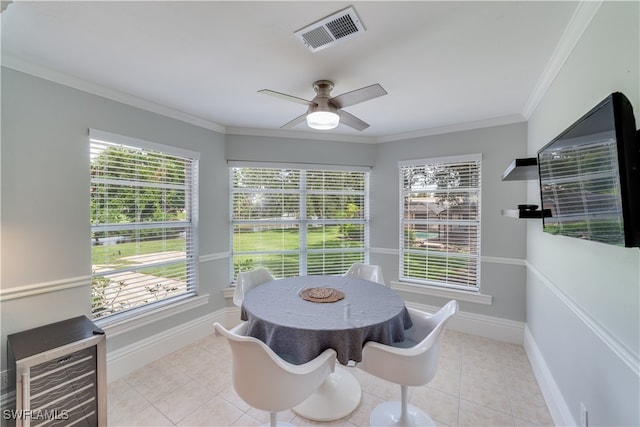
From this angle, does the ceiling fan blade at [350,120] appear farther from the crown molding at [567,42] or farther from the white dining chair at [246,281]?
the white dining chair at [246,281]

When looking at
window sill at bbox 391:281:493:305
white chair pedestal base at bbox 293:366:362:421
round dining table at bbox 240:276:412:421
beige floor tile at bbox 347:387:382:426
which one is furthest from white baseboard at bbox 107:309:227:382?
window sill at bbox 391:281:493:305

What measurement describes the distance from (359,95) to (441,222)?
2.35 m

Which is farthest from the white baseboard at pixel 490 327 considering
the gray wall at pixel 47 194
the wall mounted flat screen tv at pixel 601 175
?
the gray wall at pixel 47 194

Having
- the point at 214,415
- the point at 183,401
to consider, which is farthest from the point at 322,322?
the point at 183,401

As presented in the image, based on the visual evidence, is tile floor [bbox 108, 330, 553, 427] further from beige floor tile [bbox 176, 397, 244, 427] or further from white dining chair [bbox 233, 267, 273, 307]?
white dining chair [bbox 233, 267, 273, 307]

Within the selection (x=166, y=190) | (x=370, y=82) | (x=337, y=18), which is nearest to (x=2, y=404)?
(x=166, y=190)

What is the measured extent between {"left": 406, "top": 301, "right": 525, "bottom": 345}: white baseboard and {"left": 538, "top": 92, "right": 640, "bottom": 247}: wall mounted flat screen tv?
2.21m

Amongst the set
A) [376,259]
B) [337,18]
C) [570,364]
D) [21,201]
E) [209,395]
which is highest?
[337,18]

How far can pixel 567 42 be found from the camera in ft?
5.33

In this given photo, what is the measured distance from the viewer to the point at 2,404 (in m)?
1.80

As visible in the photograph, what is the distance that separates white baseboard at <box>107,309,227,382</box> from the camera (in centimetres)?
241

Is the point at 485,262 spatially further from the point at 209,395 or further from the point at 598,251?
the point at 209,395

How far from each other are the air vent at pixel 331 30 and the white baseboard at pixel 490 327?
306cm

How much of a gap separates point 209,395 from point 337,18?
2.83 meters
